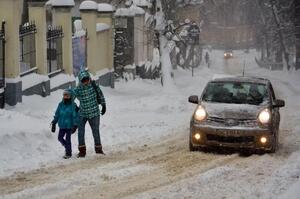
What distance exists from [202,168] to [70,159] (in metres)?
2.45

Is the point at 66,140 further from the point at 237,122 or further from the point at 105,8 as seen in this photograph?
the point at 105,8

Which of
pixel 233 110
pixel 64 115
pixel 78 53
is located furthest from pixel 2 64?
pixel 233 110

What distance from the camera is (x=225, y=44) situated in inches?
4483

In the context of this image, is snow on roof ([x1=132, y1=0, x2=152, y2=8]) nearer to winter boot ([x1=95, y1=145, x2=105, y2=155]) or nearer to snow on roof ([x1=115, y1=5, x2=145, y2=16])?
snow on roof ([x1=115, y1=5, x2=145, y2=16])

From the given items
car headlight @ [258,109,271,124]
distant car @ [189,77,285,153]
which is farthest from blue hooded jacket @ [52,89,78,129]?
car headlight @ [258,109,271,124]

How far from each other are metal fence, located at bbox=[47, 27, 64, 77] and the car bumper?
31.9 ft

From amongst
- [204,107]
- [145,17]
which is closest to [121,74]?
[145,17]

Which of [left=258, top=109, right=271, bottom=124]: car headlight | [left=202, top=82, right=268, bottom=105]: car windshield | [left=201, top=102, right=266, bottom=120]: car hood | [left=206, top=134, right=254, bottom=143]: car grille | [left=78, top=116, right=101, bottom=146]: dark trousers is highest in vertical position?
[left=202, top=82, right=268, bottom=105]: car windshield

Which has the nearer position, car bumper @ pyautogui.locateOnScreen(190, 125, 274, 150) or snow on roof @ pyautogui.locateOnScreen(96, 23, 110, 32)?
car bumper @ pyautogui.locateOnScreen(190, 125, 274, 150)

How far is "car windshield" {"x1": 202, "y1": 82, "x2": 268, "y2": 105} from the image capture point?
13.1 m

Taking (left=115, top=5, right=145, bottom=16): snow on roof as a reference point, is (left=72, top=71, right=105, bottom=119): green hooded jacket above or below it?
below

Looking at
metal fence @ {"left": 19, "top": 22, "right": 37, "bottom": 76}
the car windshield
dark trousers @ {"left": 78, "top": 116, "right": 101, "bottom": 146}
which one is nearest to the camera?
dark trousers @ {"left": 78, "top": 116, "right": 101, "bottom": 146}

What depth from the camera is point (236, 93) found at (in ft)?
43.7

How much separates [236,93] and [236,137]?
4.98 ft
